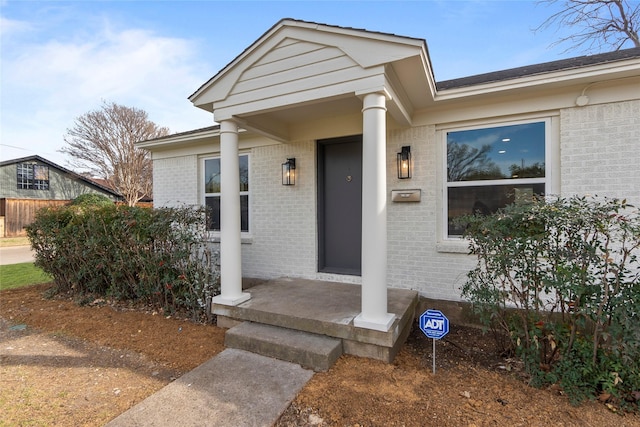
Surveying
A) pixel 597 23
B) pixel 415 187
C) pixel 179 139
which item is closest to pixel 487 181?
pixel 415 187

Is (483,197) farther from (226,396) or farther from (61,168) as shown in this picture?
(61,168)

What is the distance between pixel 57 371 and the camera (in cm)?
287

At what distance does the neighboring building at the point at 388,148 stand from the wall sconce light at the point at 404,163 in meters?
0.02

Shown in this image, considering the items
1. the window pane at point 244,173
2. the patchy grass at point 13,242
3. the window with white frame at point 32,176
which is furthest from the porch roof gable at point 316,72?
the window with white frame at point 32,176

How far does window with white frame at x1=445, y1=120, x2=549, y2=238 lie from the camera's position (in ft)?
12.4

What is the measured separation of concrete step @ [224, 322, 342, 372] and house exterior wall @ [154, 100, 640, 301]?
5.69ft

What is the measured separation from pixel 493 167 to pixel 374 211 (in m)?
2.20

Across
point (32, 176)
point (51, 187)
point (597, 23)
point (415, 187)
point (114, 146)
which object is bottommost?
point (415, 187)

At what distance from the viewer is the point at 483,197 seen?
402cm

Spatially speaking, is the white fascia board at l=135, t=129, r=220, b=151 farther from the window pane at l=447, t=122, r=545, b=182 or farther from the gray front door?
the window pane at l=447, t=122, r=545, b=182

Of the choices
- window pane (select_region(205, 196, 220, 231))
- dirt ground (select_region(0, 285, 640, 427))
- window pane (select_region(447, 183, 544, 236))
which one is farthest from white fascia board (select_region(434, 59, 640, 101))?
window pane (select_region(205, 196, 220, 231))

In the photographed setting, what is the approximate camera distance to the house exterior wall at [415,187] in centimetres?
338

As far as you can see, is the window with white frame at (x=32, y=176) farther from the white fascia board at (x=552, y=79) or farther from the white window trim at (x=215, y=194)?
the white fascia board at (x=552, y=79)

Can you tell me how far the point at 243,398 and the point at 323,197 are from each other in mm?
3303
